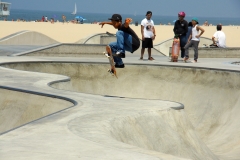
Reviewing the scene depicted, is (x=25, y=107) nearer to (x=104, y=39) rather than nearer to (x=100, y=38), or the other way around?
(x=104, y=39)

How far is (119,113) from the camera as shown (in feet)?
27.3

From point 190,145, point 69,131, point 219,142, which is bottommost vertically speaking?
point 219,142

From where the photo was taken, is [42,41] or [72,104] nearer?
[72,104]

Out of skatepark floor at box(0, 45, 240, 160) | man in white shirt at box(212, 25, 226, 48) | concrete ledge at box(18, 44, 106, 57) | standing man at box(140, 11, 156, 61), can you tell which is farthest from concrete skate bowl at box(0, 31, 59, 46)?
skatepark floor at box(0, 45, 240, 160)

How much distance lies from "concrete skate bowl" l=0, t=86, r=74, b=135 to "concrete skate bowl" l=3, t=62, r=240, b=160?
1.71m

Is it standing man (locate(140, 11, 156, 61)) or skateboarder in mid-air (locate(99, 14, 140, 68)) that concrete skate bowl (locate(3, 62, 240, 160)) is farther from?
standing man (locate(140, 11, 156, 61))

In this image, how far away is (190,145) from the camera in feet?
28.7

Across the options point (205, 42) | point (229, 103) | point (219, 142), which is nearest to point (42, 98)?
point (219, 142)

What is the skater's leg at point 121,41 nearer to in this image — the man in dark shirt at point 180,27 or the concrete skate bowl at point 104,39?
the man in dark shirt at point 180,27

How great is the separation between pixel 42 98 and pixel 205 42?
1915cm

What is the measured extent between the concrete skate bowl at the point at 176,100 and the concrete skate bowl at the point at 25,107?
1.71 metres

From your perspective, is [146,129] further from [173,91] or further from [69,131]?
[173,91]

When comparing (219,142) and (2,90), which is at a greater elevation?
(2,90)

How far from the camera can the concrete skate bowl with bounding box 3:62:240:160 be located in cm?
807
